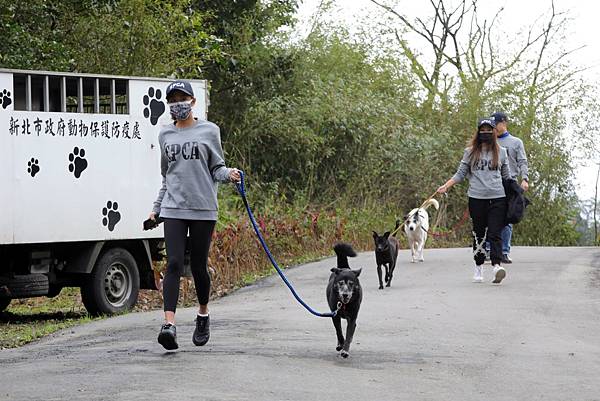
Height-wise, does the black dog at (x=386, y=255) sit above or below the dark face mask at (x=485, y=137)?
below

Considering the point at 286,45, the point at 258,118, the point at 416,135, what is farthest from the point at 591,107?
the point at 258,118

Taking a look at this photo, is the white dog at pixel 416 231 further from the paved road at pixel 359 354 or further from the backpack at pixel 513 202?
the paved road at pixel 359 354

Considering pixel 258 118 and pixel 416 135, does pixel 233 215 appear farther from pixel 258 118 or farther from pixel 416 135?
pixel 416 135

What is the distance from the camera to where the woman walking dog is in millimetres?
14852

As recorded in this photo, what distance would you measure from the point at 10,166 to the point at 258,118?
47.4 ft

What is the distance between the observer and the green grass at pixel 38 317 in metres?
12.2

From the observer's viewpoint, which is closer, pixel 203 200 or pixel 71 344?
pixel 203 200

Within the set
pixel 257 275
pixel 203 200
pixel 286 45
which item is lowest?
pixel 257 275

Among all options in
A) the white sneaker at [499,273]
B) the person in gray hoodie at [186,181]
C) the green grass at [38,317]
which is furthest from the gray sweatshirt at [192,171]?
the white sneaker at [499,273]

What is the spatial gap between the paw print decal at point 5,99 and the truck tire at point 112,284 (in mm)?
2325

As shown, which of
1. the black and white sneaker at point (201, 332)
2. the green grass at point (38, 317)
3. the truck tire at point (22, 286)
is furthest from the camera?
the truck tire at point (22, 286)

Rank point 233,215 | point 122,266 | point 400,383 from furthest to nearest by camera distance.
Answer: point 233,215
point 122,266
point 400,383

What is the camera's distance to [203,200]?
30.0 ft

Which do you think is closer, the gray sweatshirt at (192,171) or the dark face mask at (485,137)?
the gray sweatshirt at (192,171)
